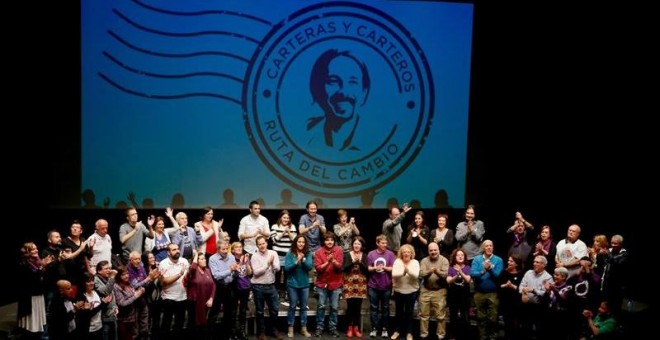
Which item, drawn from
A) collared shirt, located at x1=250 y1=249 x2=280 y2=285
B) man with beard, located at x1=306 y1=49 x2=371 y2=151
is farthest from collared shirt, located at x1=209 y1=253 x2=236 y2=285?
man with beard, located at x1=306 y1=49 x2=371 y2=151

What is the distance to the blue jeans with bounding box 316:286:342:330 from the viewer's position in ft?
26.7

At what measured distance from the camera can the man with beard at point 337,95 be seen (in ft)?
31.0

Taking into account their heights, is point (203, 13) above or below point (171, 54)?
above

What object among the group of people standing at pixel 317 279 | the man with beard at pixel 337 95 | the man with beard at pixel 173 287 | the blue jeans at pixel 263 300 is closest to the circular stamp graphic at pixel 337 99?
the man with beard at pixel 337 95

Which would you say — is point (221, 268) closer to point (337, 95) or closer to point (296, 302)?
point (296, 302)

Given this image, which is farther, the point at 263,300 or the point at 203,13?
the point at 203,13

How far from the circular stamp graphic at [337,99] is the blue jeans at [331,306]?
188 centimetres

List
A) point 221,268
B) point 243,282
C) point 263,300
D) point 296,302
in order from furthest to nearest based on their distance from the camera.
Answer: point 296,302, point 263,300, point 243,282, point 221,268

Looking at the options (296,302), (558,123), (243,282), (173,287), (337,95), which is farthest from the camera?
(558,123)

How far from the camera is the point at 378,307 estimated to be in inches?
324

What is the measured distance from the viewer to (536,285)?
7.66 meters

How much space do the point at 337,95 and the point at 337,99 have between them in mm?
55

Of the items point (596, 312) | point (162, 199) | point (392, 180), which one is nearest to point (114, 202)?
point (162, 199)

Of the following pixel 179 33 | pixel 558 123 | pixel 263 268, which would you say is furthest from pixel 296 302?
pixel 558 123
